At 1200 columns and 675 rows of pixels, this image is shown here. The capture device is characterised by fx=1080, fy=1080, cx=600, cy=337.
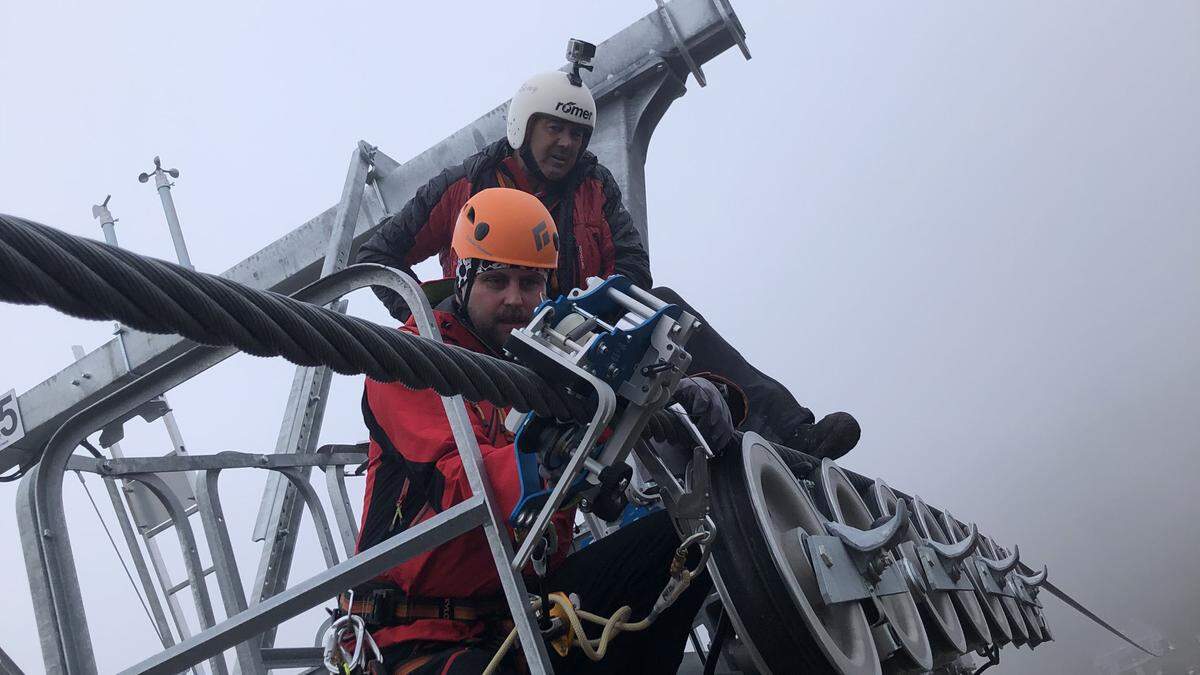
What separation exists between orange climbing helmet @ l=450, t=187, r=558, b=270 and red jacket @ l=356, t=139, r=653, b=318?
3.73ft

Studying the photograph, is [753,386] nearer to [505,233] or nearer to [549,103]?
[549,103]

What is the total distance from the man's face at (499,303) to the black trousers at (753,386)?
1.92 m

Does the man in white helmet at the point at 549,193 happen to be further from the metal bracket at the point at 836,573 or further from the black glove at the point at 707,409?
the black glove at the point at 707,409

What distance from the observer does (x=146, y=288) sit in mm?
1235

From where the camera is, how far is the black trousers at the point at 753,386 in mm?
4949

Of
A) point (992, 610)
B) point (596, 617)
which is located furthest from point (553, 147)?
point (992, 610)

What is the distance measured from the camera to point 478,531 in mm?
2344

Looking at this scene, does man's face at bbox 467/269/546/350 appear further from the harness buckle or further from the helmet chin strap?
the helmet chin strap

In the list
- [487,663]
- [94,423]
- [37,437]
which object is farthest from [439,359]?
[37,437]

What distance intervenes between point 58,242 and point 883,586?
9.15 feet

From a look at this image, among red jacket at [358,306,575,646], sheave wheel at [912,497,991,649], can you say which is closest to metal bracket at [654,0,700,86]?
sheave wheel at [912,497,991,649]

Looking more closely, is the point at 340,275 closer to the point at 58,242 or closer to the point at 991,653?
the point at 58,242

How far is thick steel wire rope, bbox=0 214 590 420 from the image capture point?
1.12 meters

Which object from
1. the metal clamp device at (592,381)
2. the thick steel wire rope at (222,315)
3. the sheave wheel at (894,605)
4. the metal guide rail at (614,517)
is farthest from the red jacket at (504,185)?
the thick steel wire rope at (222,315)
